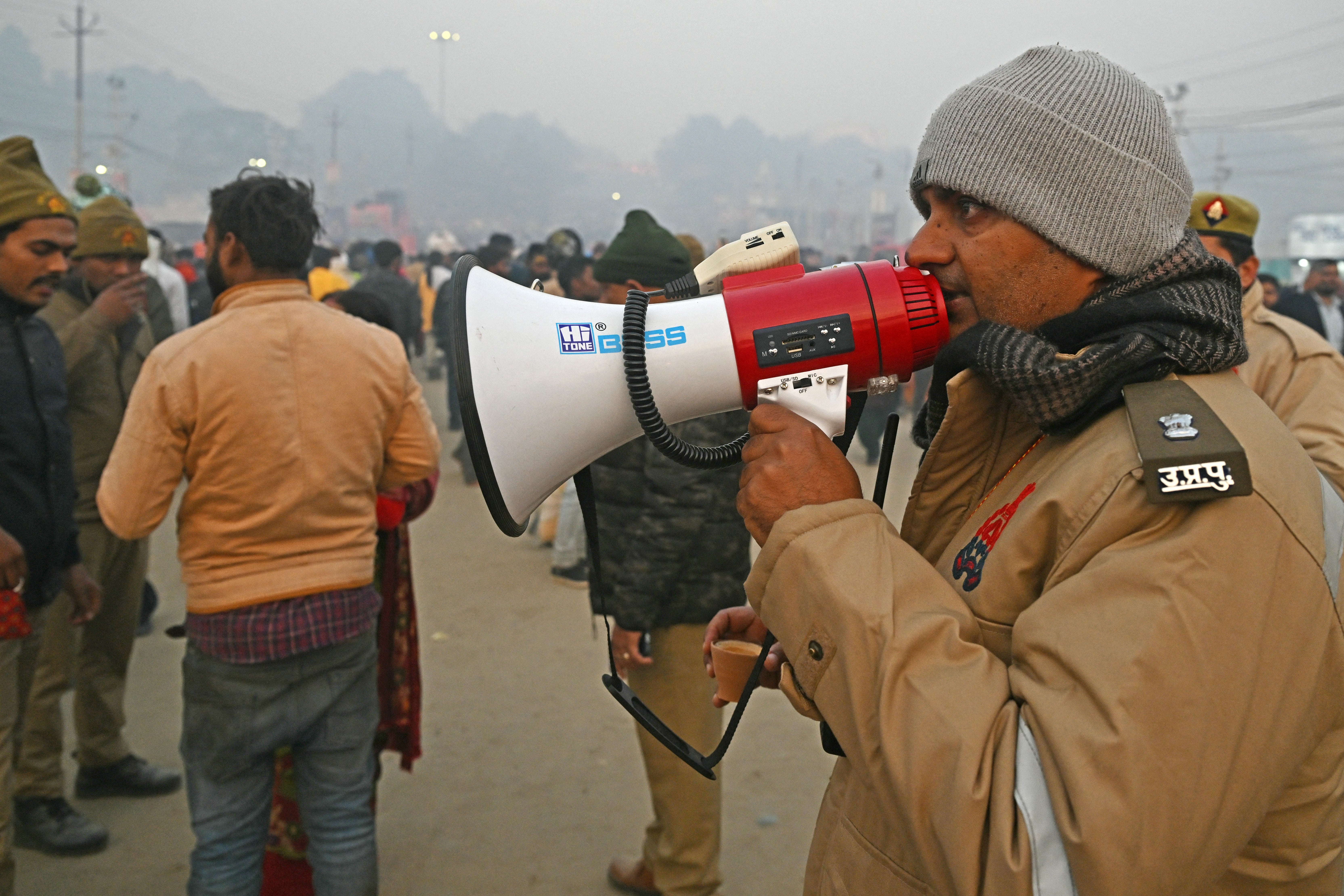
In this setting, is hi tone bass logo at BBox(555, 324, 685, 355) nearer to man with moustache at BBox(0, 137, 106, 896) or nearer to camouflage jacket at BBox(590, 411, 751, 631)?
camouflage jacket at BBox(590, 411, 751, 631)

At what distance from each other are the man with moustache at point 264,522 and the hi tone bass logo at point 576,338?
4.00ft

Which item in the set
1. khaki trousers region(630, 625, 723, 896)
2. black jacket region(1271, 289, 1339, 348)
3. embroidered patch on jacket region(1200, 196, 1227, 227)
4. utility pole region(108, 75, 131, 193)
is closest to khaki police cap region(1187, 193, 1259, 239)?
embroidered patch on jacket region(1200, 196, 1227, 227)

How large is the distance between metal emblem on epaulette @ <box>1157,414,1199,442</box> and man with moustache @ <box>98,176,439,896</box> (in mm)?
1926

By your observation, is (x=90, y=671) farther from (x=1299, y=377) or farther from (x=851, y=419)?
(x=1299, y=377)

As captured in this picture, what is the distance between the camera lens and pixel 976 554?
1.19 metres

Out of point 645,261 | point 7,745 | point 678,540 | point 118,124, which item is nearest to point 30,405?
point 7,745

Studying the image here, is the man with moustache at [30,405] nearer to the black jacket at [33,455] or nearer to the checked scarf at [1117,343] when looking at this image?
the black jacket at [33,455]

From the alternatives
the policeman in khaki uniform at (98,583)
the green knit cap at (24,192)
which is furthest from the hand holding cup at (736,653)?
the policeman in khaki uniform at (98,583)

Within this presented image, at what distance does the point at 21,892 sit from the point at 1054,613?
10.8 ft

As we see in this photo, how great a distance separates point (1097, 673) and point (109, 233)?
4154 mm

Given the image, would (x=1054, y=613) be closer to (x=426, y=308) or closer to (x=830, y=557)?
(x=830, y=557)

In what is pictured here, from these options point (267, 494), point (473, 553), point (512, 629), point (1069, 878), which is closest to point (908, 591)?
point (1069, 878)

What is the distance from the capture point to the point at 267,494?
90.8 inches

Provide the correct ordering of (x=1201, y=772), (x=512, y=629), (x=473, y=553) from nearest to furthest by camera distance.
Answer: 1. (x=1201, y=772)
2. (x=512, y=629)
3. (x=473, y=553)
